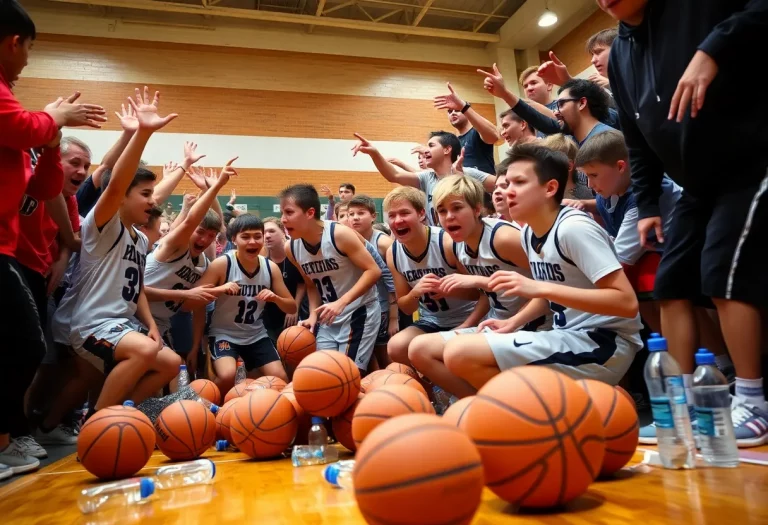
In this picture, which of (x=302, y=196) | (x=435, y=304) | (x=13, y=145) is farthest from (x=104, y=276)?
(x=435, y=304)

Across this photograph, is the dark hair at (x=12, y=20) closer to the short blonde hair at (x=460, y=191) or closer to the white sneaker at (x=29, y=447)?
the white sneaker at (x=29, y=447)

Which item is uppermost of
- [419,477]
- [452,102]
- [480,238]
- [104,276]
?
[452,102]

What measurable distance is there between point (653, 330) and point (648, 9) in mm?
2264

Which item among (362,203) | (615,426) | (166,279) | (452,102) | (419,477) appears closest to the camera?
(419,477)

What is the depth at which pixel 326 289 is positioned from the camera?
557 centimetres

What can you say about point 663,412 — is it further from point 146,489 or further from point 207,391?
point 207,391

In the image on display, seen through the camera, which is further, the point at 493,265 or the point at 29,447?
the point at 493,265

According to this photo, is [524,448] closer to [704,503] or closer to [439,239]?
[704,503]

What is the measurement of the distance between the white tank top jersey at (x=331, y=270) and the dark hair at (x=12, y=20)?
295 centimetres

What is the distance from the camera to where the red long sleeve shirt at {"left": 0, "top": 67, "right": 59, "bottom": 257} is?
115 inches

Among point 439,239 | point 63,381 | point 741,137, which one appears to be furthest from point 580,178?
point 63,381

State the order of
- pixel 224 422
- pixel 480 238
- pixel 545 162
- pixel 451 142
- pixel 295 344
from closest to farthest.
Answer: pixel 545 162 → pixel 224 422 → pixel 480 238 → pixel 295 344 → pixel 451 142

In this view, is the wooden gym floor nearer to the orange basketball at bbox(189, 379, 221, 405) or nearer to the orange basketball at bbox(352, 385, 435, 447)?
the orange basketball at bbox(352, 385, 435, 447)

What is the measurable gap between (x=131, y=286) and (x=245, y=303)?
1649 millimetres
